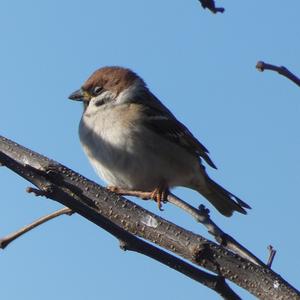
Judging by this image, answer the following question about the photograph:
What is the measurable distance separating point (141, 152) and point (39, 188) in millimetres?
2932

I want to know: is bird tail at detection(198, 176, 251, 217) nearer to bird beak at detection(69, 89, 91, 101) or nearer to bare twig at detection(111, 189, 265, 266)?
bird beak at detection(69, 89, 91, 101)

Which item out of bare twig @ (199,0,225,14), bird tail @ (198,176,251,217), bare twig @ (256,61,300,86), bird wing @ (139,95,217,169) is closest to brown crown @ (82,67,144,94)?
bird wing @ (139,95,217,169)

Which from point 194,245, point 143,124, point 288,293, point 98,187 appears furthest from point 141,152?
point 288,293

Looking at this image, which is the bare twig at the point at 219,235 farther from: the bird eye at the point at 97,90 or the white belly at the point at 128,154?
the bird eye at the point at 97,90

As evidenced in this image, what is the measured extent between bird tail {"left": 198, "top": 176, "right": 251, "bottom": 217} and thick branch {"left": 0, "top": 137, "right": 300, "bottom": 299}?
2972 millimetres

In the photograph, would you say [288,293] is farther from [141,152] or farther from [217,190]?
[217,190]

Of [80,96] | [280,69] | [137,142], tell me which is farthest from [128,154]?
[280,69]

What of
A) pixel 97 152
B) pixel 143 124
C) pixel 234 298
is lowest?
pixel 234 298

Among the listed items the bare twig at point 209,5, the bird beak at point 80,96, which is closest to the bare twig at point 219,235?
the bare twig at point 209,5

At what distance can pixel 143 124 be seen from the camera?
4773 mm

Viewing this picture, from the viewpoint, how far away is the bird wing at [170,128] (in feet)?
16.0

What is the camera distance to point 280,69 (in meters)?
1.35

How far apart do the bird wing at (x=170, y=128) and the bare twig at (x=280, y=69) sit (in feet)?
11.2

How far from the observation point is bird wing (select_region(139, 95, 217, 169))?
16.0 feet
